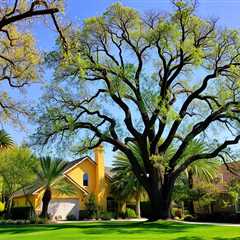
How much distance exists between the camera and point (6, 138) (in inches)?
1162

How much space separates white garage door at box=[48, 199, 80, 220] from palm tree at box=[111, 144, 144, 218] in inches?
196

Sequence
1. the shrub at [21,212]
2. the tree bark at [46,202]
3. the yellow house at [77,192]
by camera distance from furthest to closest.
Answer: the yellow house at [77,192] < the shrub at [21,212] < the tree bark at [46,202]

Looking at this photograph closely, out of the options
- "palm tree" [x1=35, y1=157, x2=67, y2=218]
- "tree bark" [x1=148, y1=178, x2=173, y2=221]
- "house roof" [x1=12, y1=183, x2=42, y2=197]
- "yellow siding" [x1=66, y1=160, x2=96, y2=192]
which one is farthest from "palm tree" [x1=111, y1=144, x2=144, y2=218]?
"tree bark" [x1=148, y1=178, x2=173, y2=221]

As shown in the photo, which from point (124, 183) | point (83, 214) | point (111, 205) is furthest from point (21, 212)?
point (124, 183)

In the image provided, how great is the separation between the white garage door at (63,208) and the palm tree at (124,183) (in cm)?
498

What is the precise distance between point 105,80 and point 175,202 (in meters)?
21.5

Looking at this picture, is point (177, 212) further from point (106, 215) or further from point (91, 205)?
point (91, 205)

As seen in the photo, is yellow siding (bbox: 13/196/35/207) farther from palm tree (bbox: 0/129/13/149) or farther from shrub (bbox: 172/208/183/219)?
palm tree (bbox: 0/129/13/149)

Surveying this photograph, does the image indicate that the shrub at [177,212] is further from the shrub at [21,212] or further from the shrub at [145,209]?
the shrub at [21,212]

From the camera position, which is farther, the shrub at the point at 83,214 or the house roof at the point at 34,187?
the shrub at the point at 83,214

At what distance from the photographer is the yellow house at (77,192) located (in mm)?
50375

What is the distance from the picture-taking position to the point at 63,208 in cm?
5178

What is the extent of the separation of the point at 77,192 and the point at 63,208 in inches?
94.2

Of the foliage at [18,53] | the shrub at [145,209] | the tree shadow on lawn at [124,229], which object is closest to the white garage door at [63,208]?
the shrub at [145,209]
